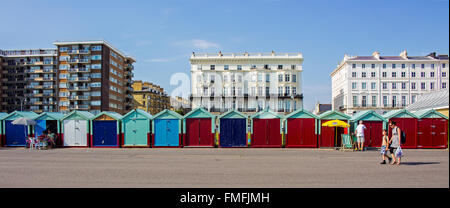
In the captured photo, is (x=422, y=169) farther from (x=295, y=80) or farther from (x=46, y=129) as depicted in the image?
(x=295, y=80)

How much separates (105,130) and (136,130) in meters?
2.03

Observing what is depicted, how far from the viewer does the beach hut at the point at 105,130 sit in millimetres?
20891

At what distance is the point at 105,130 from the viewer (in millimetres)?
20906

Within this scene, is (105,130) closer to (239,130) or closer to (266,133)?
(239,130)

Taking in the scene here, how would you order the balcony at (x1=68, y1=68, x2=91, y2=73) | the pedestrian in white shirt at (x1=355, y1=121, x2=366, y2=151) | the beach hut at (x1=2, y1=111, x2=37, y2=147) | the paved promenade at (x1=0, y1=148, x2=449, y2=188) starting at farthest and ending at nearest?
the balcony at (x1=68, y1=68, x2=91, y2=73) < the beach hut at (x1=2, y1=111, x2=37, y2=147) < the pedestrian in white shirt at (x1=355, y1=121, x2=366, y2=151) < the paved promenade at (x1=0, y1=148, x2=449, y2=188)

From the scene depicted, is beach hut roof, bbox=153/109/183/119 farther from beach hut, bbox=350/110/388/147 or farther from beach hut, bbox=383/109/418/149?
beach hut, bbox=383/109/418/149

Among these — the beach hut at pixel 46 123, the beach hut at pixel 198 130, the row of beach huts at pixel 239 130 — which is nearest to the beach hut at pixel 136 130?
the row of beach huts at pixel 239 130

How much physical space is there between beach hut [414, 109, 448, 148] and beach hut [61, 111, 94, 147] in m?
21.2

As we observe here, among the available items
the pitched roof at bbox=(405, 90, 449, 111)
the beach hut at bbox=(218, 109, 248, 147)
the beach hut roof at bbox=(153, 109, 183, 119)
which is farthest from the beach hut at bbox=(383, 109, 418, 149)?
the beach hut roof at bbox=(153, 109, 183, 119)

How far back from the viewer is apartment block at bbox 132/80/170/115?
106125mm

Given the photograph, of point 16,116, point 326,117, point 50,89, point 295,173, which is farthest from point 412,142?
point 50,89

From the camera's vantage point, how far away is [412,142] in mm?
20734

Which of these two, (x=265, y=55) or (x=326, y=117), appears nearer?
(x=326, y=117)
